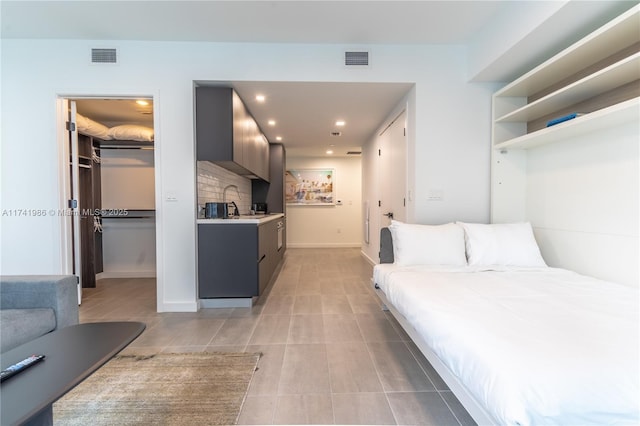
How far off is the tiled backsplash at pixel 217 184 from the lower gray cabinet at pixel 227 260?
419 mm

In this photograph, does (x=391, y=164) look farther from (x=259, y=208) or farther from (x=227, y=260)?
(x=259, y=208)

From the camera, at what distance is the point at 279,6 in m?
2.19

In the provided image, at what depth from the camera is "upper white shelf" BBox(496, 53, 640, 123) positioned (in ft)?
5.24

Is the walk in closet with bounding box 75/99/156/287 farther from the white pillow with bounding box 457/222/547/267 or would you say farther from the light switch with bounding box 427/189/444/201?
the white pillow with bounding box 457/222/547/267

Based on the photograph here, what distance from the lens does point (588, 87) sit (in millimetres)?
1870

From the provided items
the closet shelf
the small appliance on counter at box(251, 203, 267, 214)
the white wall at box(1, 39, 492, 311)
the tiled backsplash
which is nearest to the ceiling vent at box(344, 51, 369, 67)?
the white wall at box(1, 39, 492, 311)

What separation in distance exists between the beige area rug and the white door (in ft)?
7.78

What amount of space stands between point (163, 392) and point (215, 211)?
172cm

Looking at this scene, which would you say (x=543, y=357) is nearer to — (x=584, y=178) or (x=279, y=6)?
(x=584, y=178)

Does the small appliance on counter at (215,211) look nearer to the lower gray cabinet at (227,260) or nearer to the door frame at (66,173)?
the lower gray cabinet at (227,260)

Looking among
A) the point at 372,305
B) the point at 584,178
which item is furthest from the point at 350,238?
the point at 584,178

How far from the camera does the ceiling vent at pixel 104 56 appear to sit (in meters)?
2.69

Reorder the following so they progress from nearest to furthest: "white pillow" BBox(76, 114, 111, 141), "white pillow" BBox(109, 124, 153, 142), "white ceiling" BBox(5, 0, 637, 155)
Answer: "white ceiling" BBox(5, 0, 637, 155)
"white pillow" BBox(76, 114, 111, 141)
"white pillow" BBox(109, 124, 153, 142)

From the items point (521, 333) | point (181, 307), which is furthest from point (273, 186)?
point (521, 333)
